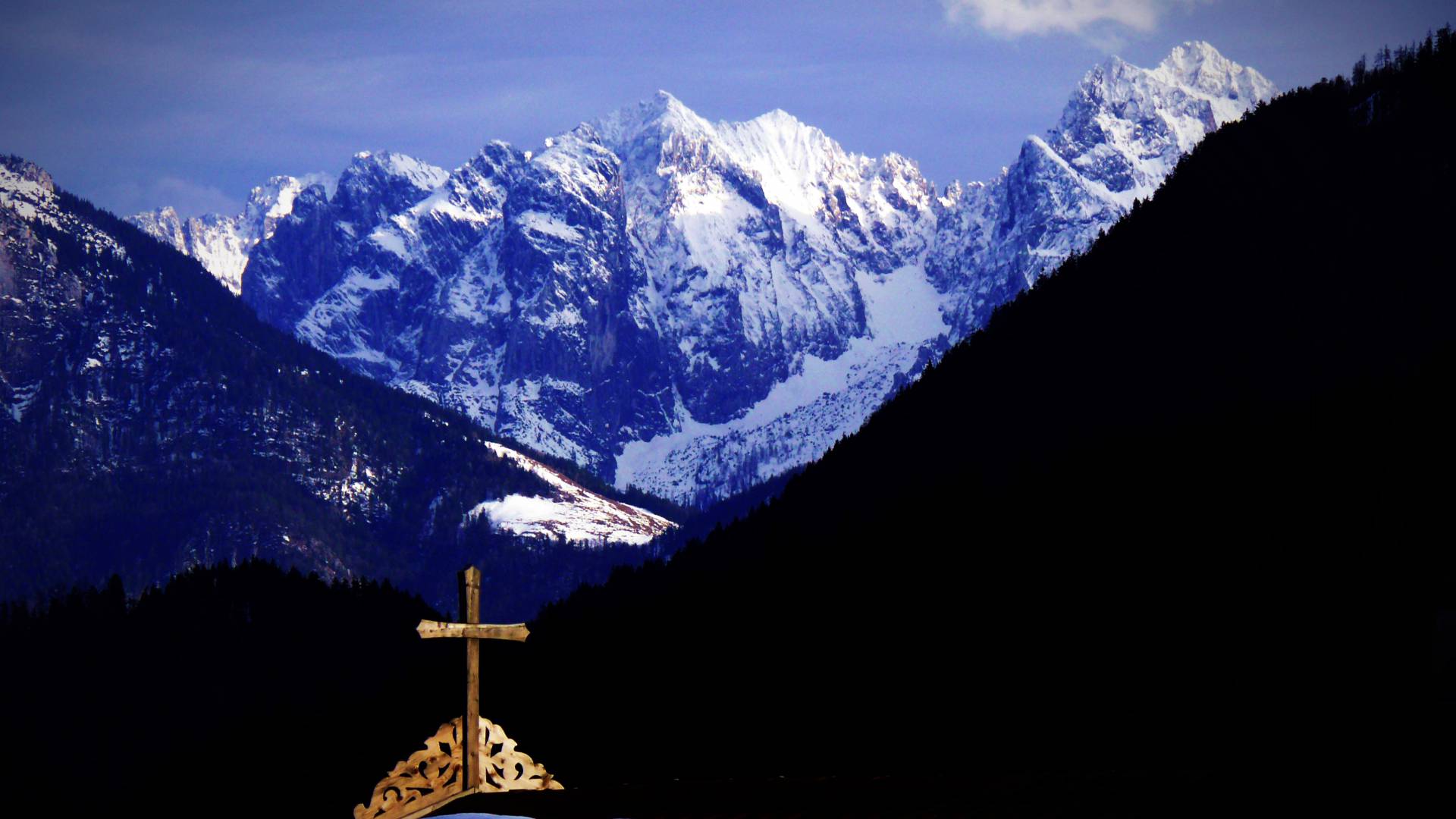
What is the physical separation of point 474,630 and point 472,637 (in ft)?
1.00

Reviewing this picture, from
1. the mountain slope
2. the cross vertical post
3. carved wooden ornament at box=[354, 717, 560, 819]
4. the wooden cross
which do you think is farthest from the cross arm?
the mountain slope

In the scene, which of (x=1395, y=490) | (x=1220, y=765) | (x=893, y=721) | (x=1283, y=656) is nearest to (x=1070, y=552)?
(x=893, y=721)

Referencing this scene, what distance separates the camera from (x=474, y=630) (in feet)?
110

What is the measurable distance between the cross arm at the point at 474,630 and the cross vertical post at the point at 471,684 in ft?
0.60

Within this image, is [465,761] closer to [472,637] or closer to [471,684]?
[471,684]

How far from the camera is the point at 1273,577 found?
9800 centimetres

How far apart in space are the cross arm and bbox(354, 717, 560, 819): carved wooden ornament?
5.22 ft

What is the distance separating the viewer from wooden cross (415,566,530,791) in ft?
107

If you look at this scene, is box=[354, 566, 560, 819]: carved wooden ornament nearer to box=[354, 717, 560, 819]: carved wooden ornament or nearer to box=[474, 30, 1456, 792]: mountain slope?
box=[354, 717, 560, 819]: carved wooden ornament

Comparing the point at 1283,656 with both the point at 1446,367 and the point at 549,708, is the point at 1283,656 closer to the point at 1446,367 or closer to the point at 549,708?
the point at 1446,367

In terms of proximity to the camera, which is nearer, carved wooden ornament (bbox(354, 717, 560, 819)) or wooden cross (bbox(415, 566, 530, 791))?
carved wooden ornament (bbox(354, 717, 560, 819))

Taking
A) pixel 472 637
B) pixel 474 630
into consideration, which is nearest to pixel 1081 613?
pixel 472 637

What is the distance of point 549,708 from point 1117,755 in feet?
297

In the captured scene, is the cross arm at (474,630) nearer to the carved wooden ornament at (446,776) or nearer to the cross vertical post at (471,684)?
the cross vertical post at (471,684)
